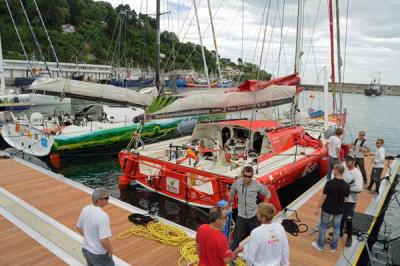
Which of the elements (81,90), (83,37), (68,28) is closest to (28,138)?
(81,90)

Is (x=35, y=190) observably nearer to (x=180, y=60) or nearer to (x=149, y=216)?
(x=149, y=216)

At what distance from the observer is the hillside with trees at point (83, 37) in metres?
69.2

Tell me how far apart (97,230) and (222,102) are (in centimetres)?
694

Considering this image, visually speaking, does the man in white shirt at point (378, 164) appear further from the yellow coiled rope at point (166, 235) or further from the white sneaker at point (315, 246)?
the yellow coiled rope at point (166, 235)

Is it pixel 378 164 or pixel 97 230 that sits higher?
pixel 97 230

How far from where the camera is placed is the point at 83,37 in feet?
302

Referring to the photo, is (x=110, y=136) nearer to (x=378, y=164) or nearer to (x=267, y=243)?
(x=378, y=164)

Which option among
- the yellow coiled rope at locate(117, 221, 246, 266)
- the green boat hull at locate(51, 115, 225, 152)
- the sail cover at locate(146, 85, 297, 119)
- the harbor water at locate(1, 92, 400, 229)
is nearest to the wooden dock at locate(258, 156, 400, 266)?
the yellow coiled rope at locate(117, 221, 246, 266)

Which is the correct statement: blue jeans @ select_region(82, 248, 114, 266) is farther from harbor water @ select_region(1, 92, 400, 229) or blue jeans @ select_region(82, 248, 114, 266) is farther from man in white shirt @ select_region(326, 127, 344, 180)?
man in white shirt @ select_region(326, 127, 344, 180)

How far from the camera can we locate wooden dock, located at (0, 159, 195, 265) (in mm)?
5711

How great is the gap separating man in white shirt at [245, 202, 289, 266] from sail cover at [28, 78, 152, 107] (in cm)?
1108

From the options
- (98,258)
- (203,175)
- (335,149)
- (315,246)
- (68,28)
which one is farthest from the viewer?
(68,28)

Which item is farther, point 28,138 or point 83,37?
point 83,37

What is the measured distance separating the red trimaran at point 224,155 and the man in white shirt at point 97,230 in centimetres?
463
